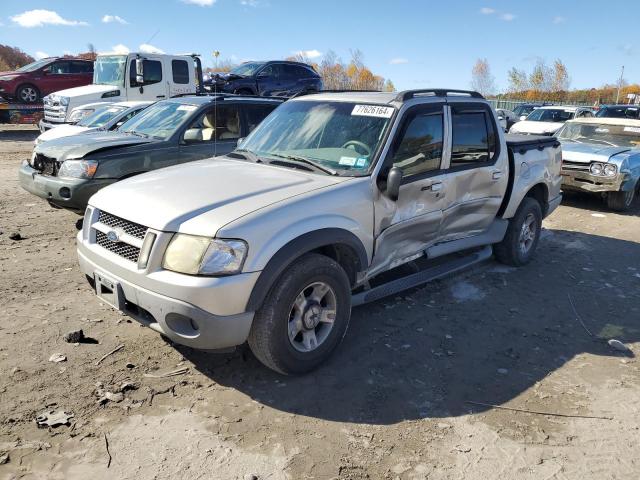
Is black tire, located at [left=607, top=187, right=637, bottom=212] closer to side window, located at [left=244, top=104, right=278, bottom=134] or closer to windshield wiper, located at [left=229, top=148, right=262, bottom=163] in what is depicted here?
side window, located at [left=244, top=104, right=278, bottom=134]

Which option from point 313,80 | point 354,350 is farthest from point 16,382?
point 313,80

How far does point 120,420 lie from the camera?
3.01 metres

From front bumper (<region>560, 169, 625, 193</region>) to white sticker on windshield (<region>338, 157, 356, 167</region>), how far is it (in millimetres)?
6797

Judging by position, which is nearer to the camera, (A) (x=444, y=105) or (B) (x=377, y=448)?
(B) (x=377, y=448)

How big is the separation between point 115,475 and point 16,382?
1.21m

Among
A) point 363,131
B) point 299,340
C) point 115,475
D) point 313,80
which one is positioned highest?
point 313,80

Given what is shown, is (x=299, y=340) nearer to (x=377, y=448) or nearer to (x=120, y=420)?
(x=377, y=448)

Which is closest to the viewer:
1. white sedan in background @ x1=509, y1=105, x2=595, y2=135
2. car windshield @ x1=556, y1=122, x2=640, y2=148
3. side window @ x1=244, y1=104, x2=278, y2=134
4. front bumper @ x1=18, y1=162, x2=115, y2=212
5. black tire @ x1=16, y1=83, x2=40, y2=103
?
front bumper @ x1=18, y1=162, x2=115, y2=212

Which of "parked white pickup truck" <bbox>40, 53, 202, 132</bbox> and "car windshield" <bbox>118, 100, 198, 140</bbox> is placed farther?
"parked white pickup truck" <bbox>40, 53, 202, 132</bbox>

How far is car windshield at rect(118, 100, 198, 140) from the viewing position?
690 centimetres

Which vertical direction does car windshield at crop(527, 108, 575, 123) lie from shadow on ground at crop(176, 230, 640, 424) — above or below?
above

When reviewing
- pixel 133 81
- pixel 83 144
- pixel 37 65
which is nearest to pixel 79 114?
pixel 133 81

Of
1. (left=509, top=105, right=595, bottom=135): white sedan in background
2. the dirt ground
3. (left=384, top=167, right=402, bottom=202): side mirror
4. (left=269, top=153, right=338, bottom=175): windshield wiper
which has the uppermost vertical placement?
(left=509, top=105, right=595, bottom=135): white sedan in background

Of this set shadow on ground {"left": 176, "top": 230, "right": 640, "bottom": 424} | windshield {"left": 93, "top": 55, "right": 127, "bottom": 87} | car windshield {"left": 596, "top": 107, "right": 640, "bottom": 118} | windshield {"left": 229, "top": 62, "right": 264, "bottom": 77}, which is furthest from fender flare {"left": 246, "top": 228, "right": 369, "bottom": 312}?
car windshield {"left": 596, "top": 107, "right": 640, "bottom": 118}
